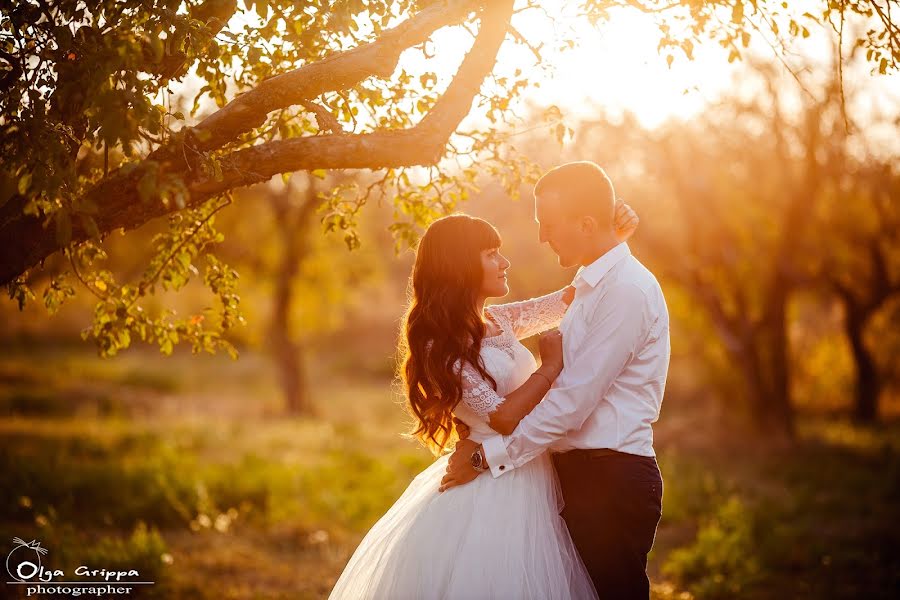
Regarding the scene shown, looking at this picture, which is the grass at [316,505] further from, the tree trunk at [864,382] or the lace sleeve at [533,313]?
the lace sleeve at [533,313]

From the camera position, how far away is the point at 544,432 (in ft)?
11.8

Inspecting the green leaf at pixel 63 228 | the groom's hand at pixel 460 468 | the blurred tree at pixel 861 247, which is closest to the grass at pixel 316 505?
the blurred tree at pixel 861 247

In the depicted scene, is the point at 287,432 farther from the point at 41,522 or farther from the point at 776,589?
the point at 776,589

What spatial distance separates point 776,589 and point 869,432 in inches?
416

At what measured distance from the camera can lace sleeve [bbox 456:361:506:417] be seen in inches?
147

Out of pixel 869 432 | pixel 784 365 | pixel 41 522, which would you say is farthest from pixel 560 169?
pixel 869 432

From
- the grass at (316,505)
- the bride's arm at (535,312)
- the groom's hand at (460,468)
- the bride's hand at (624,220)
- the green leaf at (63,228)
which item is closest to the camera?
the green leaf at (63,228)

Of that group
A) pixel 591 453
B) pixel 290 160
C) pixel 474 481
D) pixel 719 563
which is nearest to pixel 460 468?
pixel 474 481

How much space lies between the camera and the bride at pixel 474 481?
12.1ft

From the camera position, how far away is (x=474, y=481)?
3908 mm

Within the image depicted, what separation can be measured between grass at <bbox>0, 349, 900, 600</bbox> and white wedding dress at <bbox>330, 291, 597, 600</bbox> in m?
2.77

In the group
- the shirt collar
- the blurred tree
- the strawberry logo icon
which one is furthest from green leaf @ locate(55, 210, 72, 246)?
the blurred tree

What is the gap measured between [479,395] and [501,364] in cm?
24

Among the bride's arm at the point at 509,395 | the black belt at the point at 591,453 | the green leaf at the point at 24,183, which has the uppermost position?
the green leaf at the point at 24,183
